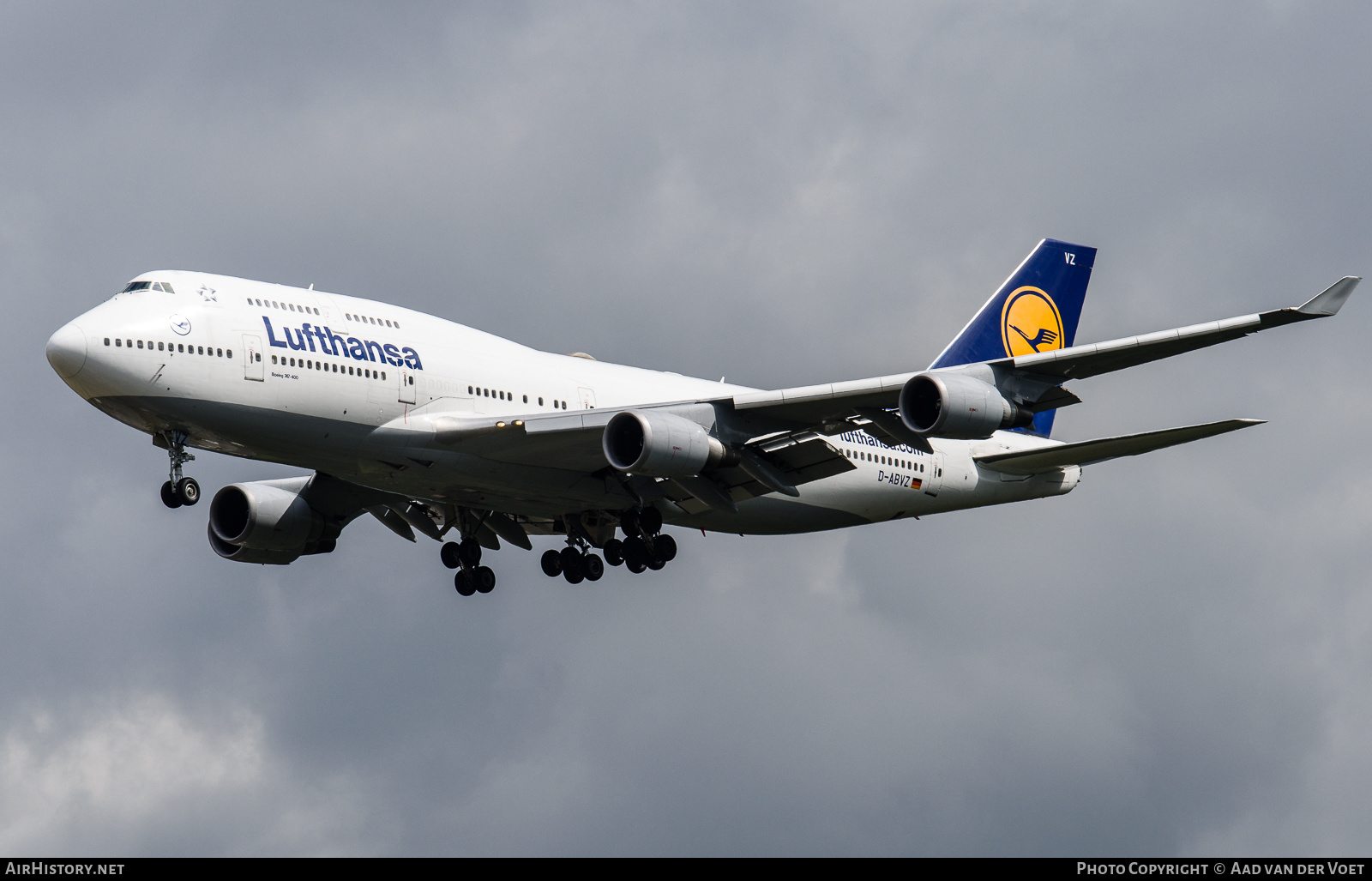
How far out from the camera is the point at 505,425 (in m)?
36.8

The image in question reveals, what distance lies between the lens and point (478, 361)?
38562 mm

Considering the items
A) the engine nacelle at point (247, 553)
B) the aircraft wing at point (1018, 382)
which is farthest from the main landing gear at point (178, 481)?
the aircraft wing at point (1018, 382)

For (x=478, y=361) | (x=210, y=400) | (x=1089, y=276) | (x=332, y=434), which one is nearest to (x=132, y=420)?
(x=210, y=400)

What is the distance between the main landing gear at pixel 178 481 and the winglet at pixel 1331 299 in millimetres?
22622

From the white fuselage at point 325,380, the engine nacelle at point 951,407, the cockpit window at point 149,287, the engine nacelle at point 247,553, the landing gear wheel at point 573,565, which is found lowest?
the landing gear wheel at point 573,565

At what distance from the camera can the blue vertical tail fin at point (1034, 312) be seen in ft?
165

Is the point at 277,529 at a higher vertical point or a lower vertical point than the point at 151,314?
lower

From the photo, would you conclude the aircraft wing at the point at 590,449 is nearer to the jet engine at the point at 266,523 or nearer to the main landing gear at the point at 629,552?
the main landing gear at the point at 629,552

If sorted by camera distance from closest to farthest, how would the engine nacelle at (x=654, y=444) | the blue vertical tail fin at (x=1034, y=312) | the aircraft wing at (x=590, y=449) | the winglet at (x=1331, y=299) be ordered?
the winglet at (x=1331, y=299), the engine nacelle at (x=654, y=444), the aircraft wing at (x=590, y=449), the blue vertical tail fin at (x=1034, y=312)

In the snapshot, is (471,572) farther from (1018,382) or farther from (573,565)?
(1018,382)

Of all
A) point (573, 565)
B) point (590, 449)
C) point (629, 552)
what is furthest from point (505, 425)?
point (573, 565)
